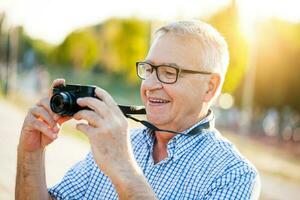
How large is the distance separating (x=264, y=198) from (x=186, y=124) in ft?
23.6

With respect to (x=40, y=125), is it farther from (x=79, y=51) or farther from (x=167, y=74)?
(x=79, y=51)

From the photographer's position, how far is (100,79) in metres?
74.2

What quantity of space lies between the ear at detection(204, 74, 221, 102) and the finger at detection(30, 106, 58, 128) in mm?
722

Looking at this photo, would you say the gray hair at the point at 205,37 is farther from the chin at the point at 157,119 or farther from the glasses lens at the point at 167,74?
the chin at the point at 157,119

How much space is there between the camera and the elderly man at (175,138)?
2459mm

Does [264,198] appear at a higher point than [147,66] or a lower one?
lower

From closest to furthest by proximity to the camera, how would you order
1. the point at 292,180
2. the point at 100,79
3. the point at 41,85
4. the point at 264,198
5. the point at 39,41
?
the point at 264,198, the point at 292,180, the point at 41,85, the point at 100,79, the point at 39,41

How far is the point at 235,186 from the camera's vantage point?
2.37 m

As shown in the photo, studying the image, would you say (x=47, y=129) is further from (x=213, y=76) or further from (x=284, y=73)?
(x=284, y=73)

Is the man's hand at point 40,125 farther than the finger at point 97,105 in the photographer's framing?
Yes

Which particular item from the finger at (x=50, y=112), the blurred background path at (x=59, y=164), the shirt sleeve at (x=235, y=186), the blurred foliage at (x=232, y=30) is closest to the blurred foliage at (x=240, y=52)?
the blurred foliage at (x=232, y=30)

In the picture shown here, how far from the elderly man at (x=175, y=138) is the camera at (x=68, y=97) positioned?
0.24 feet

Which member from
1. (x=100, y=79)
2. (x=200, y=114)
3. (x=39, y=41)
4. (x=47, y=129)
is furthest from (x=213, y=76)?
(x=39, y=41)

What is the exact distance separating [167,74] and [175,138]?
0.93ft
